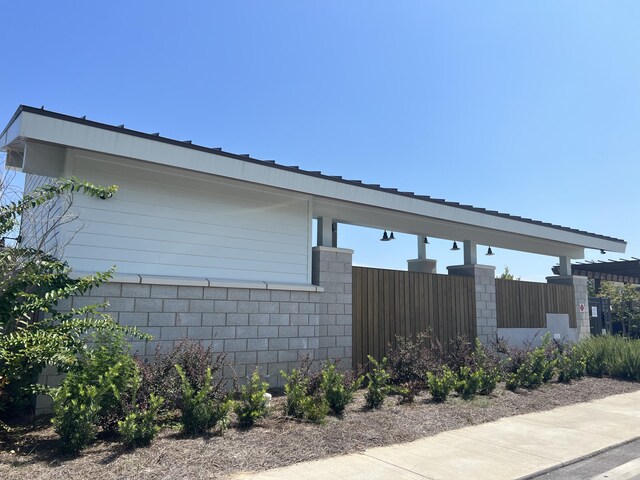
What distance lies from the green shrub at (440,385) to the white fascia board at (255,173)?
3322mm

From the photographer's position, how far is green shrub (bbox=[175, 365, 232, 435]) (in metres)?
5.89

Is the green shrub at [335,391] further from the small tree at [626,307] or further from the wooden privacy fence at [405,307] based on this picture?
the small tree at [626,307]

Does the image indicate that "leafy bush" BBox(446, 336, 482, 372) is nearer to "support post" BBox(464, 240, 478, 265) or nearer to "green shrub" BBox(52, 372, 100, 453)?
"support post" BBox(464, 240, 478, 265)

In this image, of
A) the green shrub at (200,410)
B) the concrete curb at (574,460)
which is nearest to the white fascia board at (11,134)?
the green shrub at (200,410)

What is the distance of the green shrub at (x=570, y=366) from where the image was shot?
11.1 metres

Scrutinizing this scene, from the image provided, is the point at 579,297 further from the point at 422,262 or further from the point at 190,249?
the point at 190,249

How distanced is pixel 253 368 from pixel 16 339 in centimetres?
397

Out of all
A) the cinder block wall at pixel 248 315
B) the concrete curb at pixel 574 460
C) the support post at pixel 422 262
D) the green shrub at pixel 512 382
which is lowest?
the concrete curb at pixel 574 460

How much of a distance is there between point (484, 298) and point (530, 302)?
7.28 feet

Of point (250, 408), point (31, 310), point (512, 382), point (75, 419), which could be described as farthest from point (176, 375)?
point (512, 382)

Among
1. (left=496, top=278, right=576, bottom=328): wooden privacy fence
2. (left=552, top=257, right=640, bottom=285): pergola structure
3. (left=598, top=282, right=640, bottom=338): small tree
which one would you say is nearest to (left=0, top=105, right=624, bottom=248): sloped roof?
(left=496, top=278, right=576, bottom=328): wooden privacy fence

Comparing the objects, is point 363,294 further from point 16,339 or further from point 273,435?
point 16,339

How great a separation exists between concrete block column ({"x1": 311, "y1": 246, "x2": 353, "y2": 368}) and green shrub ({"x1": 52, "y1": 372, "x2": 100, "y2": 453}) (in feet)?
16.2

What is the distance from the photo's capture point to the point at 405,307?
11133 mm
